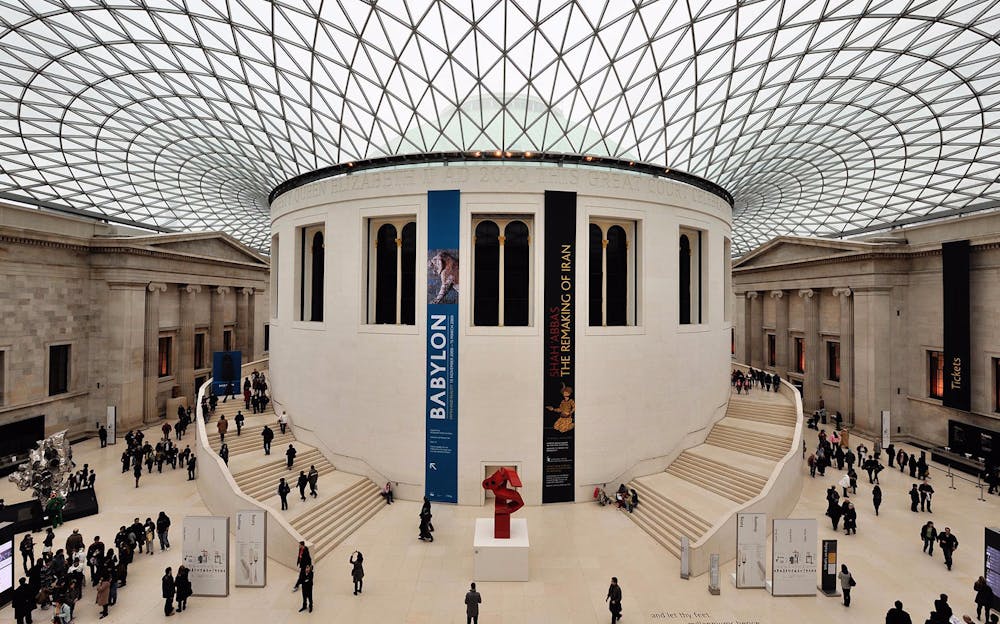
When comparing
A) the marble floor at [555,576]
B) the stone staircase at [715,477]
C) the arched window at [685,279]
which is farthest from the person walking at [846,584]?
the arched window at [685,279]

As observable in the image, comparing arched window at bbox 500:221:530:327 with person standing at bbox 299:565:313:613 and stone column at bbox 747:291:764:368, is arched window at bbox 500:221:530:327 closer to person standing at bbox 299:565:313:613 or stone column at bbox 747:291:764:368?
person standing at bbox 299:565:313:613

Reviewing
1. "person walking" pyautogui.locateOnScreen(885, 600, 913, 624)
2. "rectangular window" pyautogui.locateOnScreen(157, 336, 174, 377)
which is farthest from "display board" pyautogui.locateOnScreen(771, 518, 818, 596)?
"rectangular window" pyautogui.locateOnScreen(157, 336, 174, 377)

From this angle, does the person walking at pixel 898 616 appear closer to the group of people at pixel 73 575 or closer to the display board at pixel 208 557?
the display board at pixel 208 557

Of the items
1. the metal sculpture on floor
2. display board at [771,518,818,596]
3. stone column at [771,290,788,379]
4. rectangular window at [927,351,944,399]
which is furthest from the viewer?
stone column at [771,290,788,379]

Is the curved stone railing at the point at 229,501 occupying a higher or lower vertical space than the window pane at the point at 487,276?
lower

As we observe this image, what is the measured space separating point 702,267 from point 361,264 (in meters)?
17.5

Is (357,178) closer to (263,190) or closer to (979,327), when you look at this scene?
(263,190)

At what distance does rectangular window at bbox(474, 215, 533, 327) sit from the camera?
19.9 m

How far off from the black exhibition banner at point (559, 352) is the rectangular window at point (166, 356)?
30995mm

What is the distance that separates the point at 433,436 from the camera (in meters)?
19.2

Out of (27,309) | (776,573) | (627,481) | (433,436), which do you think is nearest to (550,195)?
(433,436)

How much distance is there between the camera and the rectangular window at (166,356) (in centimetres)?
3378

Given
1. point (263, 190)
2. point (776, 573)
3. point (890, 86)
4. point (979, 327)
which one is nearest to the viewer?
point (776, 573)

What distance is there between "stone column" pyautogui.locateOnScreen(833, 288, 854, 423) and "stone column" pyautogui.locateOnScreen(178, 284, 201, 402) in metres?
48.1
